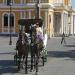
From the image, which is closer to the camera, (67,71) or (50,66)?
(67,71)

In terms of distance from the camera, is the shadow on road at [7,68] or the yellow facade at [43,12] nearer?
the shadow on road at [7,68]

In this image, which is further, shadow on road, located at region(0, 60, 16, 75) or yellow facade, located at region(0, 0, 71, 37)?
yellow facade, located at region(0, 0, 71, 37)

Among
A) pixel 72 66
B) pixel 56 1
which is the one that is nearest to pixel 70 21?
pixel 56 1

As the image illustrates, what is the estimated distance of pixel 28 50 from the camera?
20.5 metres

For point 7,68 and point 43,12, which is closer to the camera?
point 7,68

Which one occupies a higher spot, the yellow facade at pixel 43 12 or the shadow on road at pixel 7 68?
the yellow facade at pixel 43 12

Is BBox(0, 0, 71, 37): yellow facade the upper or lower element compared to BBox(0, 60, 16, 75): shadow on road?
upper

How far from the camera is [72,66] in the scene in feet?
77.7

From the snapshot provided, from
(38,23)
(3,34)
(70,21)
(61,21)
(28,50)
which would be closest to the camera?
(28,50)

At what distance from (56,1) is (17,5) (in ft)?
34.3

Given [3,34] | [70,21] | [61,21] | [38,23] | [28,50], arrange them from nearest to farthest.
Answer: [28,50] < [38,23] < [3,34] < [61,21] < [70,21]

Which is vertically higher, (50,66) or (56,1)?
(56,1)

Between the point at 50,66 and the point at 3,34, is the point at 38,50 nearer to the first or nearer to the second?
the point at 50,66

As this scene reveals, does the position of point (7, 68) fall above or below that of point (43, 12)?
below
